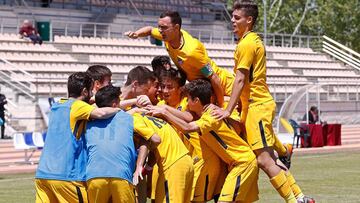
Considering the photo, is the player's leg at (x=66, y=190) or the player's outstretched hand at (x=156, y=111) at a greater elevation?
the player's outstretched hand at (x=156, y=111)

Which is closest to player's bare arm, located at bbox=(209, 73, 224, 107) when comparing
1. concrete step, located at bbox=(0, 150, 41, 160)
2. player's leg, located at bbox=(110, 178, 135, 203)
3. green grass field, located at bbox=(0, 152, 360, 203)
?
player's leg, located at bbox=(110, 178, 135, 203)

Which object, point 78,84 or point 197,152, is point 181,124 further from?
point 78,84

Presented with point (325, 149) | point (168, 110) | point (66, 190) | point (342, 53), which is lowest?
point (325, 149)

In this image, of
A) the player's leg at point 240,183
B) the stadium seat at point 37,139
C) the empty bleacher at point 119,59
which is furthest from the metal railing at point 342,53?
the player's leg at point 240,183

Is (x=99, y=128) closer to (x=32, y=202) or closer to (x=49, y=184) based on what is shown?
(x=49, y=184)

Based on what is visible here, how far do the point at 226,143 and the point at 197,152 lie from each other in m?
0.40

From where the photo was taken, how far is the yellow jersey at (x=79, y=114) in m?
8.98

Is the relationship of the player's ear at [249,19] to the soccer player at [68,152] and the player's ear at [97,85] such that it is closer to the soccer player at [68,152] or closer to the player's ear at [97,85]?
the player's ear at [97,85]

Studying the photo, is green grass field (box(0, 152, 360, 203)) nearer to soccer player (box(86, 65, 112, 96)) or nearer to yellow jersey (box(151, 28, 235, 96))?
yellow jersey (box(151, 28, 235, 96))

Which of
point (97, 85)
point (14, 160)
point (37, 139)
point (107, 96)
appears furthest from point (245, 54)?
point (14, 160)

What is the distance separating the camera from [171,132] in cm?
948

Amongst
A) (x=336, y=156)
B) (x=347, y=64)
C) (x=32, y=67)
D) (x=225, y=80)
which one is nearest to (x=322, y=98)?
(x=347, y=64)

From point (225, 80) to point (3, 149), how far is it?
57.8ft

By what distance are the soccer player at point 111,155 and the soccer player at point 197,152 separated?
1.29 metres
